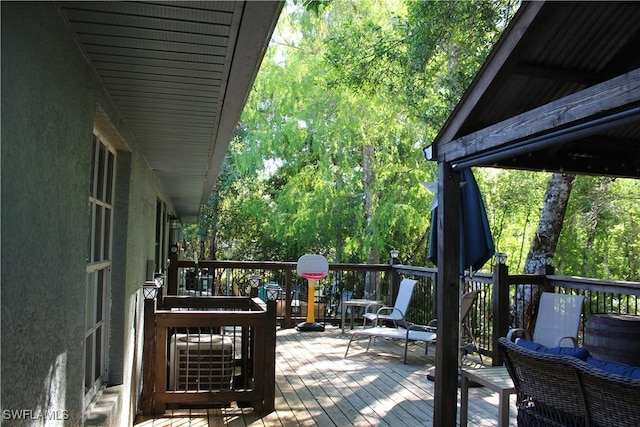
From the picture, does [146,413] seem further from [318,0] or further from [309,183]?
[309,183]

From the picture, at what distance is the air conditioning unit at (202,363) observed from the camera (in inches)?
174

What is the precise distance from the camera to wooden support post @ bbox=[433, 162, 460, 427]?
3.81 meters

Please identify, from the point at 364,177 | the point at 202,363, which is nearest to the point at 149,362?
the point at 202,363

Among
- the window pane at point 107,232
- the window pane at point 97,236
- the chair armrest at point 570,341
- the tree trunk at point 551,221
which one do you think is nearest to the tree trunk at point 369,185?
the tree trunk at point 551,221

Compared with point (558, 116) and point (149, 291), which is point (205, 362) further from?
point (558, 116)

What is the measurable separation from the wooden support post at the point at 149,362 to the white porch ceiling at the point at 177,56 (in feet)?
4.60

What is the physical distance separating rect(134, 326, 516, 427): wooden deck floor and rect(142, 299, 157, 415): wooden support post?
0.37ft

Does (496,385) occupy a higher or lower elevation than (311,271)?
lower

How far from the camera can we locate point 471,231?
4223 millimetres

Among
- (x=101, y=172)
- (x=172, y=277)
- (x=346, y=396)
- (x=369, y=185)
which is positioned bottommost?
(x=346, y=396)

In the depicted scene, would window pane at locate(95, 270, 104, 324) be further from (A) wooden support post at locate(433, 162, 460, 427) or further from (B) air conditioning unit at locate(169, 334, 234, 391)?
(A) wooden support post at locate(433, 162, 460, 427)

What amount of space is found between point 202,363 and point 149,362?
46 centimetres

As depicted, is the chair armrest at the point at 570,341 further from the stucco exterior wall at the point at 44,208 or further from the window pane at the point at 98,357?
the stucco exterior wall at the point at 44,208

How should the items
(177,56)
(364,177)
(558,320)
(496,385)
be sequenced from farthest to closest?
(364,177) → (558,320) → (496,385) → (177,56)
